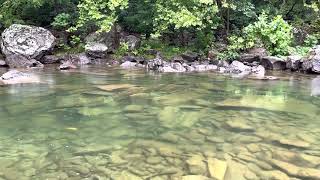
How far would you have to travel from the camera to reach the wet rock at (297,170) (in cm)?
445

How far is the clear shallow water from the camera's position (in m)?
4.68

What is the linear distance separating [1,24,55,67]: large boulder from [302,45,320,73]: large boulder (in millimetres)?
10928

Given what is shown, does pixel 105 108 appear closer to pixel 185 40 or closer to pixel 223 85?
pixel 223 85

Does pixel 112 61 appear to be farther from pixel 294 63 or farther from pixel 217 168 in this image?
pixel 217 168

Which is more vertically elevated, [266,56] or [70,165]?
[266,56]

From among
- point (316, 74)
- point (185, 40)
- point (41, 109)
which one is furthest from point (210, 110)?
point (185, 40)

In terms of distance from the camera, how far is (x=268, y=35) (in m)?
16.0

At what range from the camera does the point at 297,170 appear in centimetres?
462

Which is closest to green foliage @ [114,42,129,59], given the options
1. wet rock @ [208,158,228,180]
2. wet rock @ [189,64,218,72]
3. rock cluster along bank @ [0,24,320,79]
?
rock cluster along bank @ [0,24,320,79]

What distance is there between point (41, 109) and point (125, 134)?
2.47m

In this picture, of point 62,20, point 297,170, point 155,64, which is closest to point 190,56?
point 155,64

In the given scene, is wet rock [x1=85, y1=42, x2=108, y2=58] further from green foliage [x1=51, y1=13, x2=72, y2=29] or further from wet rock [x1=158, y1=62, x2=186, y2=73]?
wet rock [x1=158, y1=62, x2=186, y2=73]

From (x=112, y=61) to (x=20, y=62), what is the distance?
3917mm

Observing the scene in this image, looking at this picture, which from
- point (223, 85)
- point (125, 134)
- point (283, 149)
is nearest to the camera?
point (283, 149)
